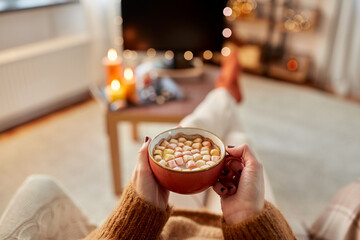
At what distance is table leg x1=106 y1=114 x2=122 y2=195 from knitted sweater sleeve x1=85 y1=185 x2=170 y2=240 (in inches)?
36.2

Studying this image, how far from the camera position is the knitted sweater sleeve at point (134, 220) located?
79 cm

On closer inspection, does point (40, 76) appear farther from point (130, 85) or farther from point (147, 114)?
point (147, 114)

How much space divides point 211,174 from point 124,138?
5.50 ft

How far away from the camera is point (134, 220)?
797 millimetres

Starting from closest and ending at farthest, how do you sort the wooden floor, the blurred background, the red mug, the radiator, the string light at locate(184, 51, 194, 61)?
the red mug → the wooden floor → the blurred background → the string light at locate(184, 51, 194, 61) → the radiator

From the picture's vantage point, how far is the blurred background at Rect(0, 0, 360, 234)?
202 centimetres

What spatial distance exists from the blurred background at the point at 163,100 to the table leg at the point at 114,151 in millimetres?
81

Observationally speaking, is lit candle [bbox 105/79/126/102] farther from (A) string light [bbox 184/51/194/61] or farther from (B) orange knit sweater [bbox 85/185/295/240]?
(B) orange knit sweater [bbox 85/185/295/240]

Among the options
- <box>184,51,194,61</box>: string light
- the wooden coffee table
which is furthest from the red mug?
<box>184,51,194,61</box>: string light

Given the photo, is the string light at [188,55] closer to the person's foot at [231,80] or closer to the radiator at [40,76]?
the person's foot at [231,80]

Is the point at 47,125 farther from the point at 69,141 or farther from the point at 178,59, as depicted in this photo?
the point at 178,59

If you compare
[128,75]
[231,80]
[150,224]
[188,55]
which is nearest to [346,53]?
[188,55]

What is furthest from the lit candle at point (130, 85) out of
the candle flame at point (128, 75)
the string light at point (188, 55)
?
the string light at point (188, 55)

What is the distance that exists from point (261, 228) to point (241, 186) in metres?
0.10
